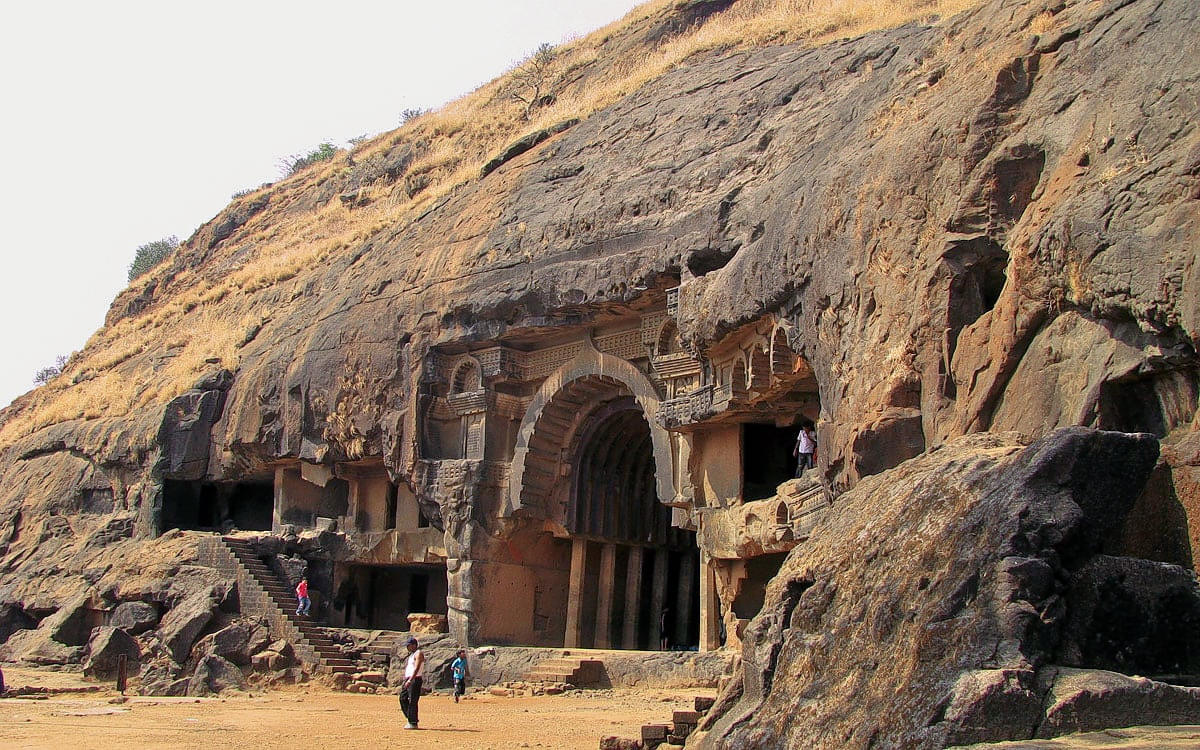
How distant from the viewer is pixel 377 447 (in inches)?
954

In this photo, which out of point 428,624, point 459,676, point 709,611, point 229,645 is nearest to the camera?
→ point 459,676

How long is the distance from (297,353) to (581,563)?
7943mm

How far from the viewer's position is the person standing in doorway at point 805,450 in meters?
17.6

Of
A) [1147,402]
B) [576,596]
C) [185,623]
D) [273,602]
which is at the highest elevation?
[1147,402]

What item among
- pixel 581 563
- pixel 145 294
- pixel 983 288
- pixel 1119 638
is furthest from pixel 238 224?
pixel 1119 638

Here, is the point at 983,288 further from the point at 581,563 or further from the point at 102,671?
the point at 102,671

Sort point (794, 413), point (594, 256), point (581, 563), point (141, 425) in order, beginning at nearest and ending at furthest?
point (794, 413), point (594, 256), point (581, 563), point (141, 425)

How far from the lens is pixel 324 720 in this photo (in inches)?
610

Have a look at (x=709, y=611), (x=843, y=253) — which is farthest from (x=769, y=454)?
(x=843, y=253)

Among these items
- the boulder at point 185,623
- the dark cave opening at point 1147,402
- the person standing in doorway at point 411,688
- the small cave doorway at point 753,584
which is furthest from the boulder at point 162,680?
the dark cave opening at point 1147,402

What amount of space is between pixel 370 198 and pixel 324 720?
27.9 metres

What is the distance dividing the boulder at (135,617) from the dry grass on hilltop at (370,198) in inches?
253

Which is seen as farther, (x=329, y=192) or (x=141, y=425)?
(x=329, y=192)

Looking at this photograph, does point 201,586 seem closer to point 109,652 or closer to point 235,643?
point 109,652
